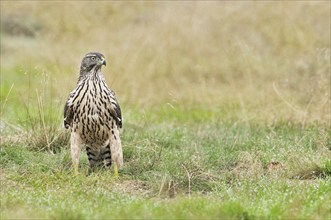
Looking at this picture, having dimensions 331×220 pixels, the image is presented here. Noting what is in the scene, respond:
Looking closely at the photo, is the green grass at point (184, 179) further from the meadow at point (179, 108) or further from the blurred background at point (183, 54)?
the blurred background at point (183, 54)

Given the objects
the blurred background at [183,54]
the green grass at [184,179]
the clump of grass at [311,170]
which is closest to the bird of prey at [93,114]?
the green grass at [184,179]

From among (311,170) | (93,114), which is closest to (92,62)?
(93,114)

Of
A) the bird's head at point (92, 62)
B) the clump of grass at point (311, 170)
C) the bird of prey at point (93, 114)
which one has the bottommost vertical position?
the clump of grass at point (311, 170)

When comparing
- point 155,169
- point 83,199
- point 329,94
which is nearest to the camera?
point 83,199

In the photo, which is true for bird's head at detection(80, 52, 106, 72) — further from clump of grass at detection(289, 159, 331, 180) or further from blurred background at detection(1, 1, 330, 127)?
blurred background at detection(1, 1, 330, 127)

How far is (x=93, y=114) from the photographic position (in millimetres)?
9281

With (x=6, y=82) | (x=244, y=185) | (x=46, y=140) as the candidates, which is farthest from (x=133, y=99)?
(x=244, y=185)

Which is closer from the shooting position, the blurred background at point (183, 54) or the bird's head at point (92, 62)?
the bird's head at point (92, 62)

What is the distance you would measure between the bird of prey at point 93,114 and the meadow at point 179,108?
0.30 meters

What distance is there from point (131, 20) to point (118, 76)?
4.23m

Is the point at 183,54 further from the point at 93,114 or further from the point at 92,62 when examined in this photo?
the point at 93,114

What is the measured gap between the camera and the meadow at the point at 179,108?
7789mm

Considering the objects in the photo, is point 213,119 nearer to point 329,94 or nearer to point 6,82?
point 329,94

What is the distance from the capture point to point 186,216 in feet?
23.5
